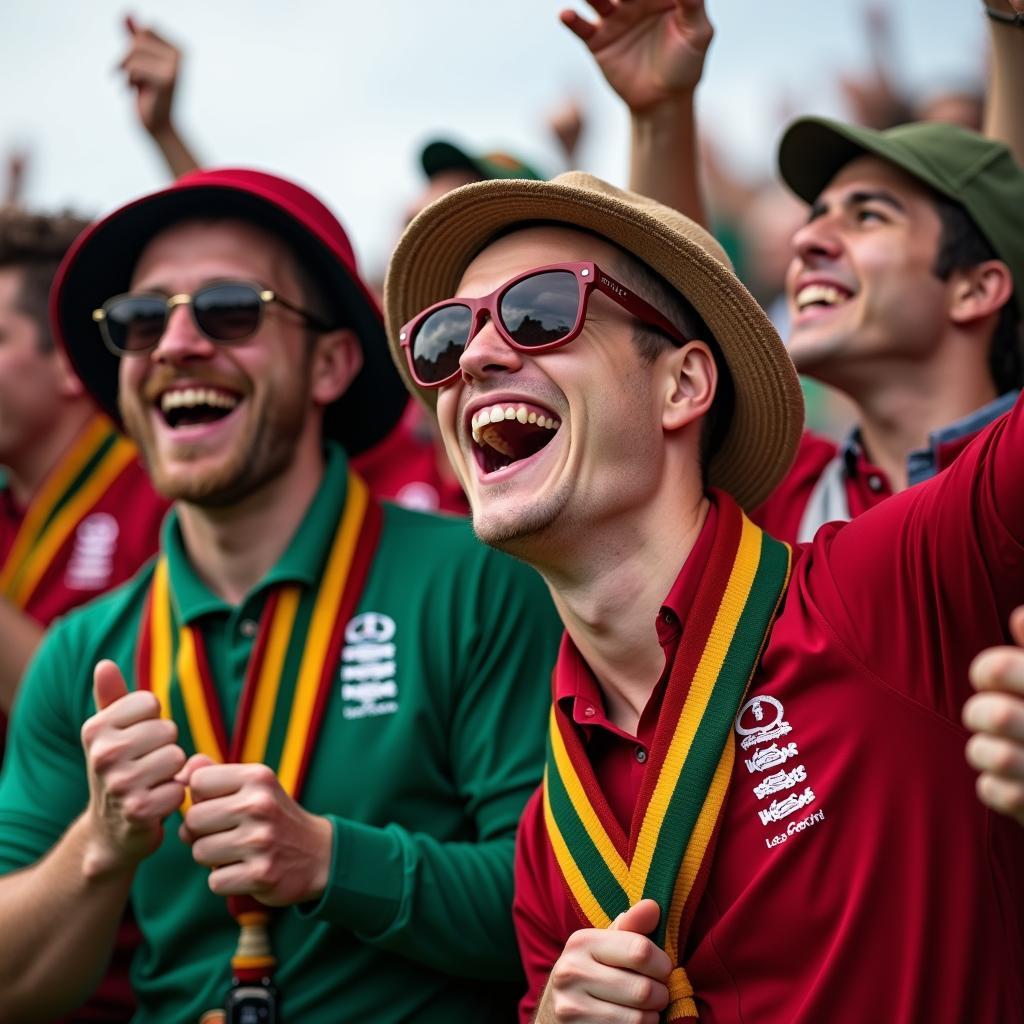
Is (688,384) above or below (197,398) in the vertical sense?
below

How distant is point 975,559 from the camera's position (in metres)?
2.16

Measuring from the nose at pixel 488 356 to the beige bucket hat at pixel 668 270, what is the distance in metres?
0.30

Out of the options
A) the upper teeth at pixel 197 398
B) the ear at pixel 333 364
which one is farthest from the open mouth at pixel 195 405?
the ear at pixel 333 364

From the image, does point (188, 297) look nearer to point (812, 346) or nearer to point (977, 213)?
point (812, 346)

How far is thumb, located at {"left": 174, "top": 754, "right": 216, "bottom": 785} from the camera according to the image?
2854 millimetres

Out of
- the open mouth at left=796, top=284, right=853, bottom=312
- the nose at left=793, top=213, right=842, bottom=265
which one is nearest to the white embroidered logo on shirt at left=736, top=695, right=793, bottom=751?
the open mouth at left=796, top=284, right=853, bottom=312

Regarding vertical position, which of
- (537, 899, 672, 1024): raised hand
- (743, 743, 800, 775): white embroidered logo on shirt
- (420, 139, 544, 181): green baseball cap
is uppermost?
(420, 139, 544, 181): green baseball cap

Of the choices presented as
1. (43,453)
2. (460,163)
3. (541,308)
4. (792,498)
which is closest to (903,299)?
(792,498)

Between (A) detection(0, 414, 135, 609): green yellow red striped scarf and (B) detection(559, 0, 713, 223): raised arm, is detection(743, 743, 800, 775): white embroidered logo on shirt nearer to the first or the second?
(B) detection(559, 0, 713, 223): raised arm

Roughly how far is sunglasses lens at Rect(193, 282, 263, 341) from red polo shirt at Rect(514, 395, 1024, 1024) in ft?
5.87

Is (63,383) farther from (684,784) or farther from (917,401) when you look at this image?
(684,784)

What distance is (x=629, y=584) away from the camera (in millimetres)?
2709

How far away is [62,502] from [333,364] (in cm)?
159

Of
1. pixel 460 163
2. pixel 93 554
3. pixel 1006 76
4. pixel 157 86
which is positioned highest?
pixel 460 163
